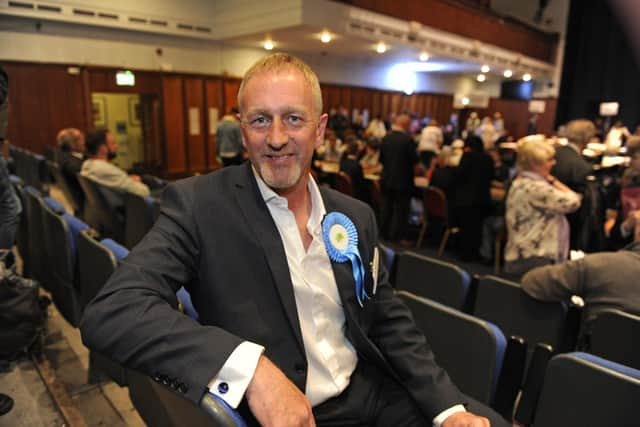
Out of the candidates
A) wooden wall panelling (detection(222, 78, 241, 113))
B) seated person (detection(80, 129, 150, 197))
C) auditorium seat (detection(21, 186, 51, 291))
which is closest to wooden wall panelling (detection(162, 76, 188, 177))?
wooden wall panelling (detection(222, 78, 241, 113))

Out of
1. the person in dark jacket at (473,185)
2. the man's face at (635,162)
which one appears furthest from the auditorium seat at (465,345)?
the person in dark jacket at (473,185)

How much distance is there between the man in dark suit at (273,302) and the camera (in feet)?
2.91

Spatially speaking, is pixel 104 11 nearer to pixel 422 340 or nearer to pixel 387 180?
pixel 387 180

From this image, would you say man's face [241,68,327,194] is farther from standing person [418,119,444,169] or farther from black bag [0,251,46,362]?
standing person [418,119,444,169]

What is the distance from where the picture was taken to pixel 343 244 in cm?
128

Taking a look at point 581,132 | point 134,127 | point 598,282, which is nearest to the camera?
point 598,282

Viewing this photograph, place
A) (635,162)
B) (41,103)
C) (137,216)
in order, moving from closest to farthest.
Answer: (635,162) < (137,216) < (41,103)

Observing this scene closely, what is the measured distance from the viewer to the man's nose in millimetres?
1133

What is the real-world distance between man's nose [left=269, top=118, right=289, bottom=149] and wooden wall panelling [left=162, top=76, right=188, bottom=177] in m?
9.12

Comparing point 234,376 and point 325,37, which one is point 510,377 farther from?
point 325,37

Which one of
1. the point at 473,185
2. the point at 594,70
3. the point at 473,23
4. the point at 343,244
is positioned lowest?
the point at 473,185

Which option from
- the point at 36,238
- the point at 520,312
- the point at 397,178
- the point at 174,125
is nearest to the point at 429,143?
the point at 397,178

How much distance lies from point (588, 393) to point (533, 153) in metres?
2.01

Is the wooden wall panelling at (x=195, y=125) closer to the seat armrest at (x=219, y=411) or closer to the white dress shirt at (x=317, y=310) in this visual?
the white dress shirt at (x=317, y=310)
